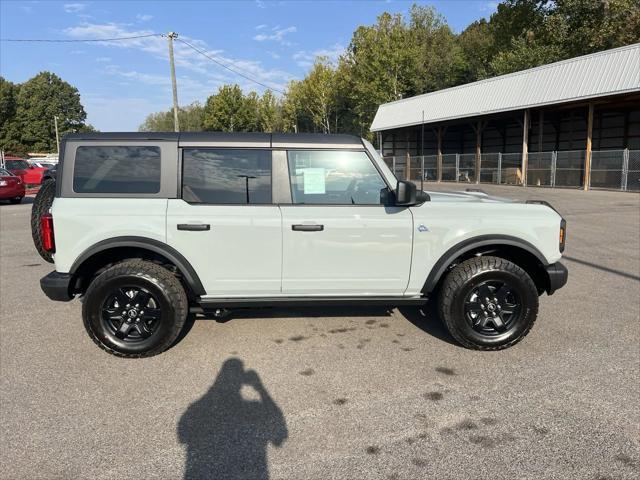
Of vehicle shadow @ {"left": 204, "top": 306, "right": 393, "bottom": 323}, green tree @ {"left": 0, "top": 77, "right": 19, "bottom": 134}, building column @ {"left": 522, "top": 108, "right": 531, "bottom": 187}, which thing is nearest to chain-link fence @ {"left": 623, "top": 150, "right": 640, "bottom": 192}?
building column @ {"left": 522, "top": 108, "right": 531, "bottom": 187}

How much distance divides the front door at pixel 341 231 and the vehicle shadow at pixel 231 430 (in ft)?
3.31

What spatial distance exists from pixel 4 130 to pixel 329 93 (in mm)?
59505

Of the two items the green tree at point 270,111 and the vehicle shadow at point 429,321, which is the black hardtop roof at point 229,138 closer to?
the vehicle shadow at point 429,321

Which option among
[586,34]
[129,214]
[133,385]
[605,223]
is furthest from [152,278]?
[586,34]

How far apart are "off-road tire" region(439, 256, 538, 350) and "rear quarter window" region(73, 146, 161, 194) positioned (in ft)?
8.73

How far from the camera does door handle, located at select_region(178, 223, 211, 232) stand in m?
3.91

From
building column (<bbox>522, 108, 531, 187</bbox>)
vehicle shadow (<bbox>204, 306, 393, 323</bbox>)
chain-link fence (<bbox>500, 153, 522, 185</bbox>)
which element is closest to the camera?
vehicle shadow (<bbox>204, 306, 393, 323</bbox>)

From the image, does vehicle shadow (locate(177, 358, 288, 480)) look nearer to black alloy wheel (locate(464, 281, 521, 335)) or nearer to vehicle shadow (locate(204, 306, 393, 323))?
vehicle shadow (locate(204, 306, 393, 323))

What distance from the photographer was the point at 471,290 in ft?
13.3

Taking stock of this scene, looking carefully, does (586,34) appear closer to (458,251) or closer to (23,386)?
(458,251)

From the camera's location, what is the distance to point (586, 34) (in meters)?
32.2

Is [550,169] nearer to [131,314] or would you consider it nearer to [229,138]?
[229,138]

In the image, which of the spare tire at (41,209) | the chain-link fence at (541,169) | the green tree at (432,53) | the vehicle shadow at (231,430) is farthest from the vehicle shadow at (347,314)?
the green tree at (432,53)

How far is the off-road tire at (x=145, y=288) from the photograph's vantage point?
3902mm
